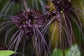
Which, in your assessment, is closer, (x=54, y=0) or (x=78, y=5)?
(x=54, y=0)

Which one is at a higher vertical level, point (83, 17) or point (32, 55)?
point (83, 17)

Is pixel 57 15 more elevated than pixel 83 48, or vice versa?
pixel 57 15

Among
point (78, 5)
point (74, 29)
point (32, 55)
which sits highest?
point (78, 5)

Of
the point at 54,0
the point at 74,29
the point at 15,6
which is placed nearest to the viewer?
the point at 54,0

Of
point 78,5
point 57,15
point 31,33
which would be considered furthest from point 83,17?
point 31,33

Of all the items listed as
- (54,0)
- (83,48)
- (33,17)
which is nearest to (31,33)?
(33,17)

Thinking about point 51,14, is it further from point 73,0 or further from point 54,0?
point 73,0

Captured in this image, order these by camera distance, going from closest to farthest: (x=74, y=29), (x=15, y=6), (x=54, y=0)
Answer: (x=54, y=0), (x=74, y=29), (x=15, y=6)

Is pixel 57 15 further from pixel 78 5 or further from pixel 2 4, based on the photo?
pixel 2 4
